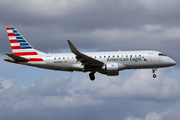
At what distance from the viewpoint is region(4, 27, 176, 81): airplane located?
52.7 m

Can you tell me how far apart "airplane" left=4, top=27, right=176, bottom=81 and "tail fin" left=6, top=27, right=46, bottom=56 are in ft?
1.58

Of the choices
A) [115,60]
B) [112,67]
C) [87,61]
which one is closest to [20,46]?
[87,61]

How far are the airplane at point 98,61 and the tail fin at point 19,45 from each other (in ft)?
1.58

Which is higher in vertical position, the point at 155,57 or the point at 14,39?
the point at 14,39

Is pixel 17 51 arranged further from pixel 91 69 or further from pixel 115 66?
pixel 115 66

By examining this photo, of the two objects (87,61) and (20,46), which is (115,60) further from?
(20,46)

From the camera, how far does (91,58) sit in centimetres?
5069

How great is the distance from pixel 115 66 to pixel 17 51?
19301mm

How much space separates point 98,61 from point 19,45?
54.8 feet

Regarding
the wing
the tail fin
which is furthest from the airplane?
the tail fin

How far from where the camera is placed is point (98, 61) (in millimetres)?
51594

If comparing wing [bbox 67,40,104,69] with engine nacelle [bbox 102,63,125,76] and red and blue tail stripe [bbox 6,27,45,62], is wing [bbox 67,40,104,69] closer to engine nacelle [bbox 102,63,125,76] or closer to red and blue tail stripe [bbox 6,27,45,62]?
engine nacelle [bbox 102,63,125,76]

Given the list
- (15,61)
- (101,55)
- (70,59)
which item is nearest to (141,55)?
(101,55)

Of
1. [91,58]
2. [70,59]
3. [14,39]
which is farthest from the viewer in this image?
[14,39]
